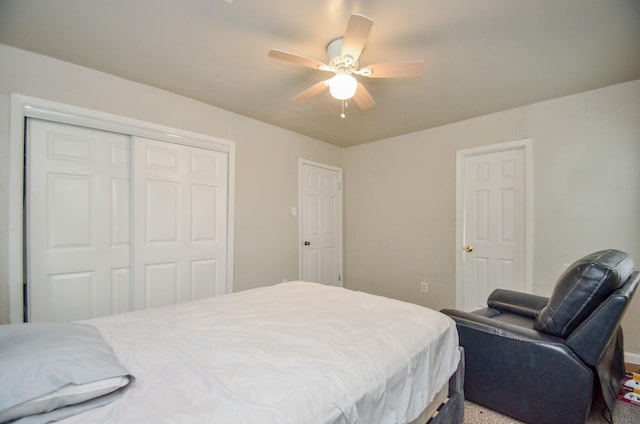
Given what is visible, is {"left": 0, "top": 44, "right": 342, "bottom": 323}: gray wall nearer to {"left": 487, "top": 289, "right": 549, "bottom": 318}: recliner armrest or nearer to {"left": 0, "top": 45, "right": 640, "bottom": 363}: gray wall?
{"left": 0, "top": 45, "right": 640, "bottom": 363}: gray wall

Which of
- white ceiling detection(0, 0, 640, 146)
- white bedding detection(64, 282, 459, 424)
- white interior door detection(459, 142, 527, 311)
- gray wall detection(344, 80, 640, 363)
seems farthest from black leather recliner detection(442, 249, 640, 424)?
white ceiling detection(0, 0, 640, 146)

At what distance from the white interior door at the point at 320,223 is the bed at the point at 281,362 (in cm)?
213

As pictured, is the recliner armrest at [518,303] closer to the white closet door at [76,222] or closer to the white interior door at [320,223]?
the white interior door at [320,223]

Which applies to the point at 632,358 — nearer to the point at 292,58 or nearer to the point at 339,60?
the point at 339,60

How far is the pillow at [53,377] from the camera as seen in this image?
709 millimetres

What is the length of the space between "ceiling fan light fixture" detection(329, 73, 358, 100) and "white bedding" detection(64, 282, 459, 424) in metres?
1.38

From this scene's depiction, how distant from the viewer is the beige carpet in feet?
5.64

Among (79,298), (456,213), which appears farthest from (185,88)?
(456,213)

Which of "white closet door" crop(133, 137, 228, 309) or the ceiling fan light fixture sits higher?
the ceiling fan light fixture

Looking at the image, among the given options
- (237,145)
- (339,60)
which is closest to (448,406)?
(339,60)

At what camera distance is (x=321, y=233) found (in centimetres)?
412

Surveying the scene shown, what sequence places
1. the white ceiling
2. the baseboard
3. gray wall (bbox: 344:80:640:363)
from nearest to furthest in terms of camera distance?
the white ceiling < the baseboard < gray wall (bbox: 344:80:640:363)

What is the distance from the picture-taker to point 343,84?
1.81m

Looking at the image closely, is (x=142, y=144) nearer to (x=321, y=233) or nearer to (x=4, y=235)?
(x=4, y=235)
